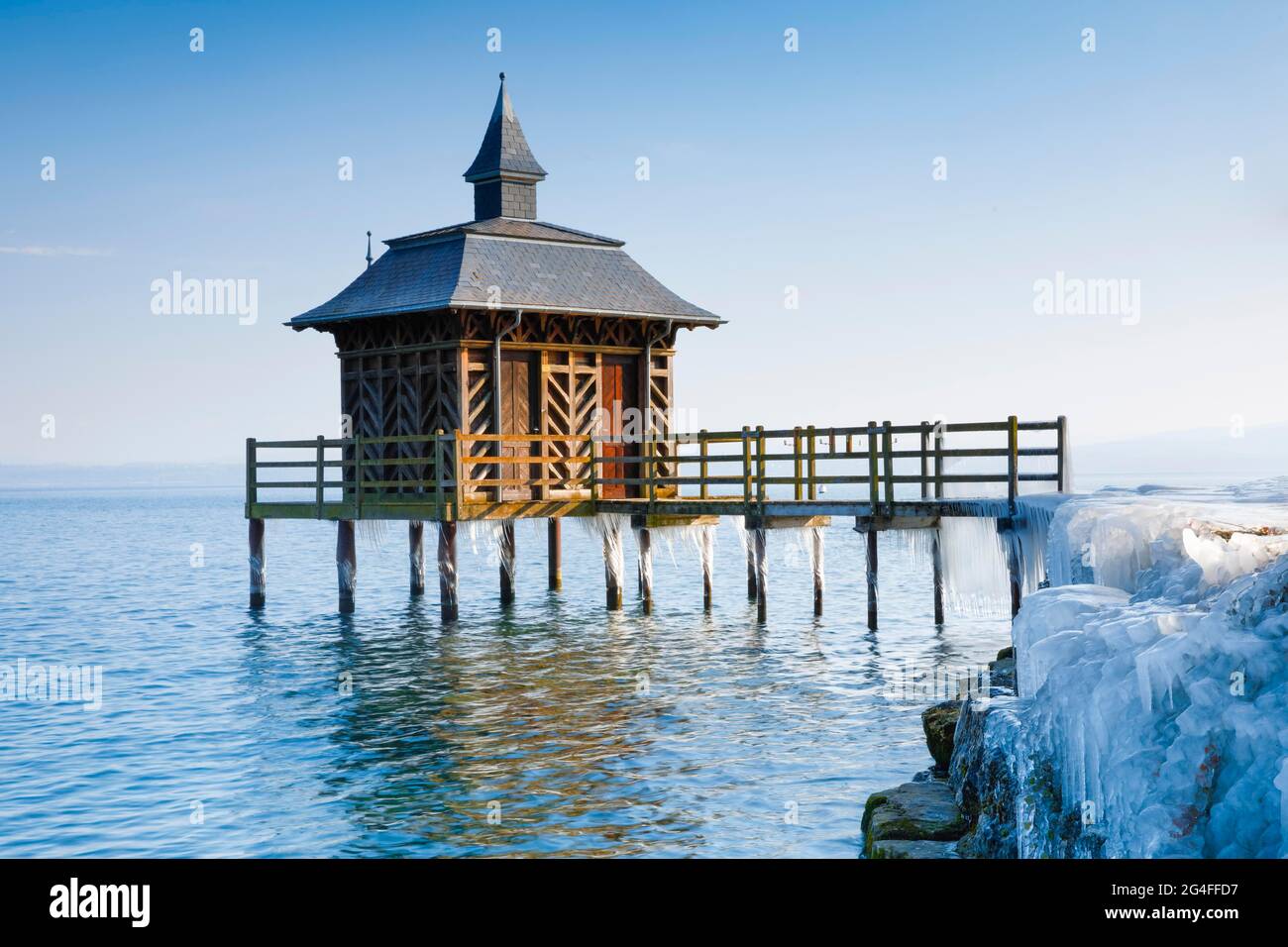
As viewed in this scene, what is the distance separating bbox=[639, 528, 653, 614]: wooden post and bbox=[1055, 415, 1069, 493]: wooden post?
10954 mm

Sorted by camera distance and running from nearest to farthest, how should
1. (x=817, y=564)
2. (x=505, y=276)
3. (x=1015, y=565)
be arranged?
(x=1015, y=565) → (x=505, y=276) → (x=817, y=564)

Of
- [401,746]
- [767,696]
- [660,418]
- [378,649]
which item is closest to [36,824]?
[401,746]

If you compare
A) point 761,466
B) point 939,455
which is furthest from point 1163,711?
point 761,466

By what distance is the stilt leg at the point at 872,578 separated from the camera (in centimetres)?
2515

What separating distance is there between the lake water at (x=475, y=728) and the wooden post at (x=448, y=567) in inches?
21.7

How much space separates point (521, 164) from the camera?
32.9 meters

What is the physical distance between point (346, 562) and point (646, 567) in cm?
681

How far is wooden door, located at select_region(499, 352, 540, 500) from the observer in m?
27.8

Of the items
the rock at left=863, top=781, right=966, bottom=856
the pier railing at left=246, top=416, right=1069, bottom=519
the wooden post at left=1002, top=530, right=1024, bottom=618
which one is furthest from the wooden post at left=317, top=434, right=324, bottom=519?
the rock at left=863, top=781, right=966, bottom=856

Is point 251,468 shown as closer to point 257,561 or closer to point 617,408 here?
point 257,561

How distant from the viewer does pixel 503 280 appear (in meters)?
28.4

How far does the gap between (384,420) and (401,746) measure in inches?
497

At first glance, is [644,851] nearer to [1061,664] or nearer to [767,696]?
[1061,664]

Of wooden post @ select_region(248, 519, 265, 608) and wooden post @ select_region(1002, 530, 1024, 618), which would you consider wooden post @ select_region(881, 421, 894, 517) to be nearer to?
wooden post @ select_region(1002, 530, 1024, 618)
